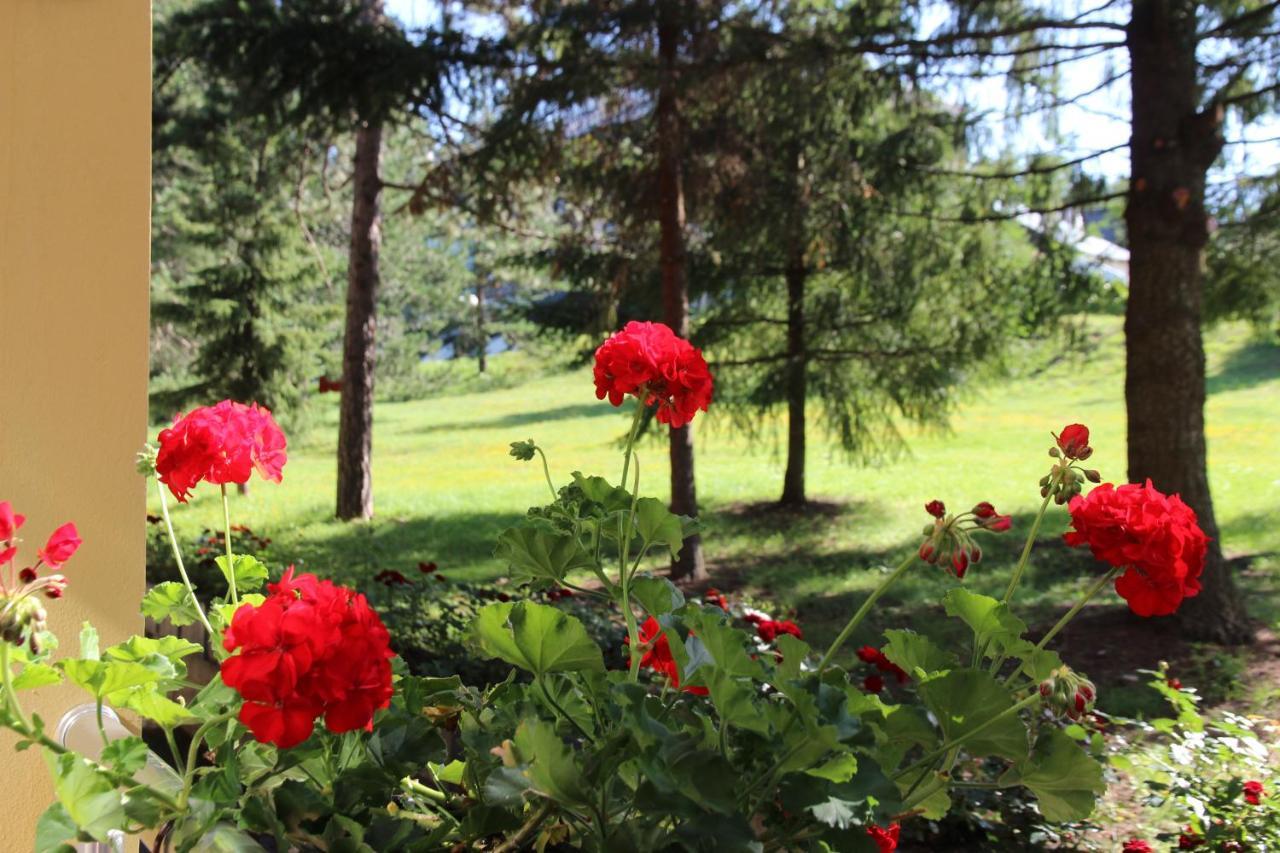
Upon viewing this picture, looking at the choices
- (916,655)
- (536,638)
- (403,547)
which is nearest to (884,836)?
(916,655)

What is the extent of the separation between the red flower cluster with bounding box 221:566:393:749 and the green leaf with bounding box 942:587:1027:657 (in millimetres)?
494

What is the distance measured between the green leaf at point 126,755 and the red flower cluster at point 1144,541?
0.77 meters

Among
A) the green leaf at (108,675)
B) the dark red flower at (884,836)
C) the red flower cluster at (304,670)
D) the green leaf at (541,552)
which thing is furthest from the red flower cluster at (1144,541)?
the green leaf at (108,675)

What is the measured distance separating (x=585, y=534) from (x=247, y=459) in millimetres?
341

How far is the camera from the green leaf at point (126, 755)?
824 mm

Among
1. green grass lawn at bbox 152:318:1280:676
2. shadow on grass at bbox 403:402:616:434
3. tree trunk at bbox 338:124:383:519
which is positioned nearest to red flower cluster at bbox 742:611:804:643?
green grass lawn at bbox 152:318:1280:676

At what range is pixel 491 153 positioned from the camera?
7.34 m

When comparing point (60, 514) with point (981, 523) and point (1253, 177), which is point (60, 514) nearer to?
point (981, 523)

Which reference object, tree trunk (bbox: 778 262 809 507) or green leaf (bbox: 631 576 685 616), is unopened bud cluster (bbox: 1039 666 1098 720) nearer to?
green leaf (bbox: 631 576 685 616)

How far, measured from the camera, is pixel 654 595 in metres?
1.09

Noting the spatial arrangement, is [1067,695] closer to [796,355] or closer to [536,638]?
[536,638]

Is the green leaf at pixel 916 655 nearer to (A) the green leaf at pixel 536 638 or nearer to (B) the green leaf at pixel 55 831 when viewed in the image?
(A) the green leaf at pixel 536 638

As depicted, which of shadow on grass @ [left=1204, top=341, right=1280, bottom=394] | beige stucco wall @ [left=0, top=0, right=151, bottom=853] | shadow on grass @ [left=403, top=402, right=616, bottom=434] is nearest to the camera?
beige stucco wall @ [left=0, top=0, right=151, bottom=853]

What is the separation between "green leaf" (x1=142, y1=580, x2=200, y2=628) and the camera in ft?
3.67
